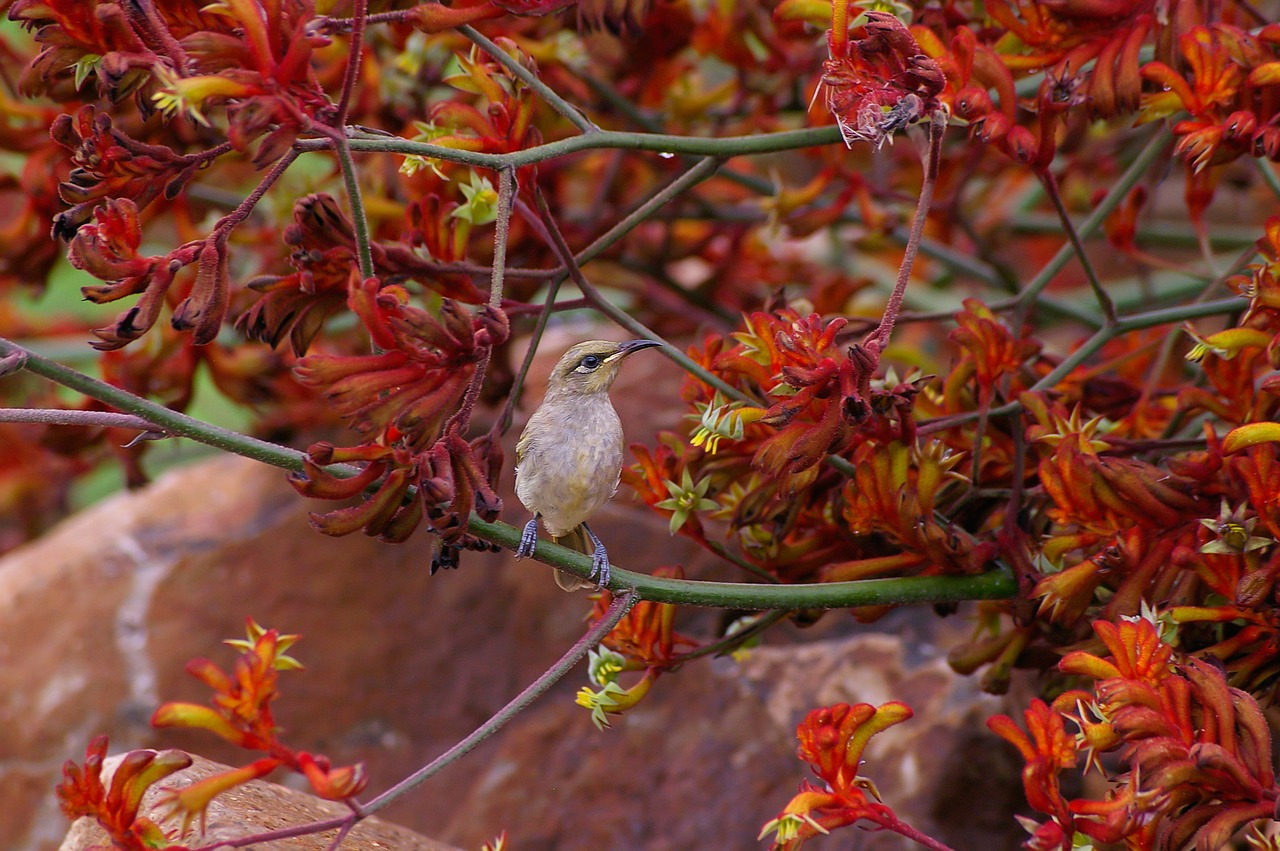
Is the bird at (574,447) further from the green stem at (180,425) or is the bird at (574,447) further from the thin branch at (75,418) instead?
the thin branch at (75,418)

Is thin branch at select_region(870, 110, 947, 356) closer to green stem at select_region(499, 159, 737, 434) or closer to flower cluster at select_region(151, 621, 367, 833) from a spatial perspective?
green stem at select_region(499, 159, 737, 434)

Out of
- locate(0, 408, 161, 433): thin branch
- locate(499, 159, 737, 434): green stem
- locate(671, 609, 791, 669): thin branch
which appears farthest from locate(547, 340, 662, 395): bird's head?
locate(0, 408, 161, 433): thin branch

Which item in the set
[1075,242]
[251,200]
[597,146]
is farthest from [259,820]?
[1075,242]

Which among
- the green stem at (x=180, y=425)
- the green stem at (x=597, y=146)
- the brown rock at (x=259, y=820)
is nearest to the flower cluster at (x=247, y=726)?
the green stem at (x=180, y=425)

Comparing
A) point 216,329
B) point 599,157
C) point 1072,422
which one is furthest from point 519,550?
point 599,157

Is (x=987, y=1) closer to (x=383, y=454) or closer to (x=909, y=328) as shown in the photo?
(x=383, y=454)

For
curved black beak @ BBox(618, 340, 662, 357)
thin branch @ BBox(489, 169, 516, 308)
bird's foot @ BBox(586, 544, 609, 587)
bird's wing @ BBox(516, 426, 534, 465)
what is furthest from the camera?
bird's wing @ BBox(516, 426, 534, 465)
